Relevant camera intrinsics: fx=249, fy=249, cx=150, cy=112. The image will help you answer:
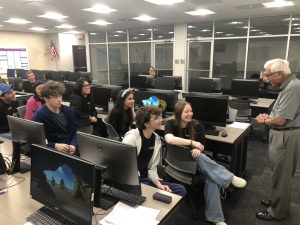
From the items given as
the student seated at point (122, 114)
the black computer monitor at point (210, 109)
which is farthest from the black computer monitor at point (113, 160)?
the black computer monitor at point (210, 109)

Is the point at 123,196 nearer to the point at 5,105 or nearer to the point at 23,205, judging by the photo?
the point at 23,205

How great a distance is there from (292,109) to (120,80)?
31.4 feet

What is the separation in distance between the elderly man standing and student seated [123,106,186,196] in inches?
40.5

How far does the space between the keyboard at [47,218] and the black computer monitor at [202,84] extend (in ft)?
13.7

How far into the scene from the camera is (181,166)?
8.27ft

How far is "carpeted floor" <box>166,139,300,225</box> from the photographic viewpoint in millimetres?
2520

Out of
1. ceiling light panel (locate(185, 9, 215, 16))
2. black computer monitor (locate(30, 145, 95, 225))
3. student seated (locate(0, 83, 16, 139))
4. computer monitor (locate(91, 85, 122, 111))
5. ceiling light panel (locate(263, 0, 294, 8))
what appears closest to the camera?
black computer monitor (locate(30, 145, 95, 225))

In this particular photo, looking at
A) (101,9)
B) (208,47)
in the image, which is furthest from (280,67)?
(208,47)

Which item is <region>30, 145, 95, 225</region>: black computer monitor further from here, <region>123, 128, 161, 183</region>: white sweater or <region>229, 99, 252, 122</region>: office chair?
<region>229, 99, 252, 122</region>: office chair

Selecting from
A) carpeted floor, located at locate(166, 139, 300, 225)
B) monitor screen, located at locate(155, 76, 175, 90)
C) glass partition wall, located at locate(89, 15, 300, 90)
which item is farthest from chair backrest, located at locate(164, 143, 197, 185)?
glass partition wall, located at locate(89, 15, 300, 90)

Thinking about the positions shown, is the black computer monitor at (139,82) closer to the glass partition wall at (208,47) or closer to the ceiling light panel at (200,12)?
the ceiling light panel at (200,12)

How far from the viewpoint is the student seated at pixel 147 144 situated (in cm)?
208

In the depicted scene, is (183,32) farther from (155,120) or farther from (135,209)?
(135,209)

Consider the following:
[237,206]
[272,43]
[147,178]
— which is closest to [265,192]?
[237,206]
